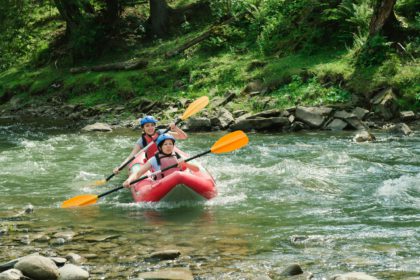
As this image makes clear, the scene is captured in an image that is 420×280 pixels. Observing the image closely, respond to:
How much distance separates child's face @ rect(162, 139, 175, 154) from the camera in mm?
8188

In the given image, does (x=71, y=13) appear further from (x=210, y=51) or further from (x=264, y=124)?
(x=264, y=124)

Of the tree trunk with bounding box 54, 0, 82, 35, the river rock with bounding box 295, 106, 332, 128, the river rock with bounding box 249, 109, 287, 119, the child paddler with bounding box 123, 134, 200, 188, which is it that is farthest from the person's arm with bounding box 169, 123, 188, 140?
the tree trunk with bounding box 54, 0, 82, 35

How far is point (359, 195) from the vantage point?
25.2 feet

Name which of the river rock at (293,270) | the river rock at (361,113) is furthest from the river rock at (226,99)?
the river rock at (293,270)

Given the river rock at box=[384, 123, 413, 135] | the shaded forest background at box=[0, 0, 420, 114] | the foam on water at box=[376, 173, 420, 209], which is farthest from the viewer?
the shaded forest background at box=[0, 0, 420, 114]

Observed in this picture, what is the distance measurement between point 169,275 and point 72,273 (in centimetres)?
74

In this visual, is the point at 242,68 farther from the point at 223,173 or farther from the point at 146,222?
the point at 146,222

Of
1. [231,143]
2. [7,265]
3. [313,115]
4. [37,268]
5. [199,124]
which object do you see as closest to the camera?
[37,268]

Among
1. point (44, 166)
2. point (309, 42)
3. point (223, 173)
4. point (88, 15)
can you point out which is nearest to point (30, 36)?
point (88, 15)

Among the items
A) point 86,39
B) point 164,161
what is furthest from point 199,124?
point 86,39

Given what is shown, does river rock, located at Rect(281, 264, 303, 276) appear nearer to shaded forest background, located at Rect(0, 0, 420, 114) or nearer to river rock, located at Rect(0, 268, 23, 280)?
river rock, located at Rect(0, 268, 23, 280)

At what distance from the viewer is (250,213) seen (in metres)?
7.05

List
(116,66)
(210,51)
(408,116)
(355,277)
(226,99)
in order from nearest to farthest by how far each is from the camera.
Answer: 1. (355,277)
2. (408,116)
3. (226,99)
4. (210,51)
5. (116,66)

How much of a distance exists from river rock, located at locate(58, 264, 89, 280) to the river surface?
0.17 m
